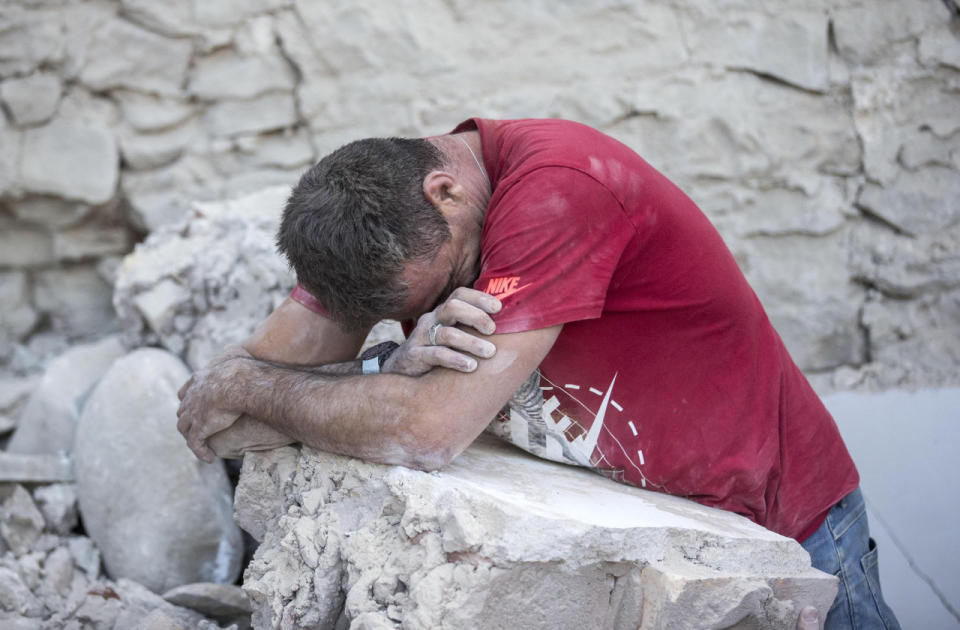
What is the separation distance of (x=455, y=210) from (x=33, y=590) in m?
1.70

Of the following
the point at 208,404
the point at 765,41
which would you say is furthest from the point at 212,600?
the point at 765,41

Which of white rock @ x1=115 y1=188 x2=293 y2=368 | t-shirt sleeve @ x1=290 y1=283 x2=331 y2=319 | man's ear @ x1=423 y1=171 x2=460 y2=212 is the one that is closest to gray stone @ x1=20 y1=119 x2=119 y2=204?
white rock @ x1=115 y1=188 x2=293 y2=368

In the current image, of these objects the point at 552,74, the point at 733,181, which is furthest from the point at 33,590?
the point at 733,181

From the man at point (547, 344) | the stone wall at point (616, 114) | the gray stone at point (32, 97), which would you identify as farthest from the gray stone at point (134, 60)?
the man at point (547, 344)

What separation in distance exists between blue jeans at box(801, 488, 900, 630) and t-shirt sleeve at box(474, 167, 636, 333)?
3.06 feet

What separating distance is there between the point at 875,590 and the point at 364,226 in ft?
5.10

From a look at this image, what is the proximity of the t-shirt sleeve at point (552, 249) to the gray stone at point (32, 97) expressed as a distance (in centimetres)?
241

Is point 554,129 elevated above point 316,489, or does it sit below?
above

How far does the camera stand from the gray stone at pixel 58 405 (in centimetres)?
292

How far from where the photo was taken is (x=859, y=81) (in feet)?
11.3

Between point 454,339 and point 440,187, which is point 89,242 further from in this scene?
point 454,339

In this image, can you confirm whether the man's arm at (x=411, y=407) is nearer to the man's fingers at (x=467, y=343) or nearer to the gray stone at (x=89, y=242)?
the man's fingers at (x=467, y=343)

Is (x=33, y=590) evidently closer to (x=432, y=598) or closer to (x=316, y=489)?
(x=316, y=489)

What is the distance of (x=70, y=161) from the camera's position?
3.36 meters
